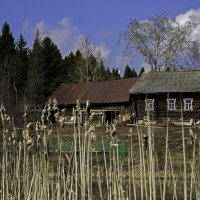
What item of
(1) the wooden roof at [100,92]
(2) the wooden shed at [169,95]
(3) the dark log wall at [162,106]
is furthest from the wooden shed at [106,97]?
(2) the wooden shed at [169,95]

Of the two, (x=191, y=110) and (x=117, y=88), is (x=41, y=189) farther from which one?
(x=117, y=88)

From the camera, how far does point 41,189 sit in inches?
158

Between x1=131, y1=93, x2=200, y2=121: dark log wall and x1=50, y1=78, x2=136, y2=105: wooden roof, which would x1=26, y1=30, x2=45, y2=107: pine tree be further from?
x1=131, y1=93, x2=200, y2=121: dark log wall

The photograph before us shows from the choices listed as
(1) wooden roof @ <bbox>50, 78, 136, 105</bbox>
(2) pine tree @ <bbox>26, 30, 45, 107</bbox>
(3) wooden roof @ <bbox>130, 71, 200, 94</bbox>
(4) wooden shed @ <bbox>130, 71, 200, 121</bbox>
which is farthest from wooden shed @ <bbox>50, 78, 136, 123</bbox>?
(2) pine tree @ <bbox>26, 30, 45, 107</bbox>

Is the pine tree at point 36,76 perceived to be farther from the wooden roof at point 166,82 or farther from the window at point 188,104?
the window at point 188,104

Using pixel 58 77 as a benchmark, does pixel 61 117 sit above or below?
below

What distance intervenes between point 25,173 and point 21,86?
34520mm

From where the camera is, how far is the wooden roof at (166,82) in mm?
31188

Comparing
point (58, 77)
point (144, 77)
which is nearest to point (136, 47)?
point (58, 77)

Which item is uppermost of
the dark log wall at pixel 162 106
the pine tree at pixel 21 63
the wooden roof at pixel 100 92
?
the pine tree at pixel 21 63

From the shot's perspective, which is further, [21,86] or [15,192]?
[21,86]

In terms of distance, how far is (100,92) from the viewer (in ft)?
113

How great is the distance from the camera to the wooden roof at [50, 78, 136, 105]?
1310 inches

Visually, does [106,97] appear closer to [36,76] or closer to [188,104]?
[188,104]
